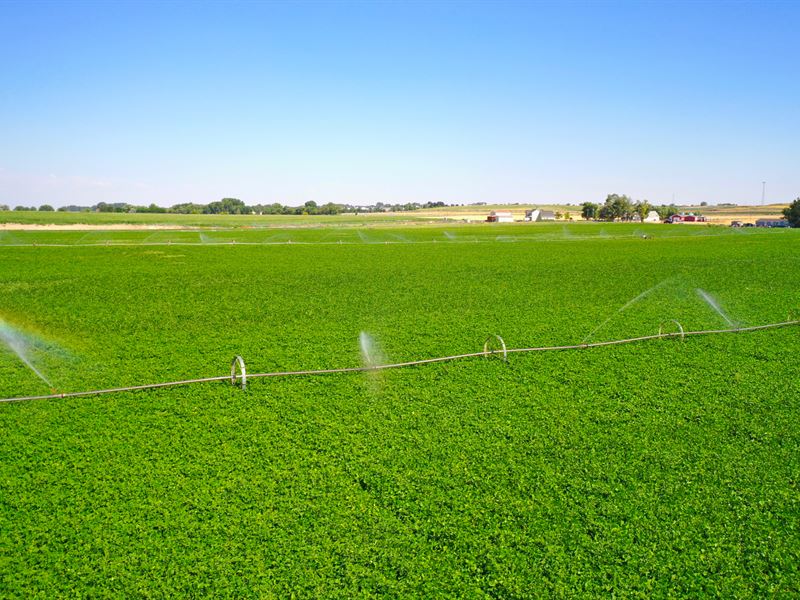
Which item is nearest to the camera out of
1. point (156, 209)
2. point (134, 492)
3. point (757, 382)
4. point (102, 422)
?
point (134, 492)

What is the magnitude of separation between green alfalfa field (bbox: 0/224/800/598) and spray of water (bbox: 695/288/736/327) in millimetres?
215

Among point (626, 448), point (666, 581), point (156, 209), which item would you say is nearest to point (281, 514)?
point (666, 581)

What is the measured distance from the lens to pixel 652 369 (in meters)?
7.39

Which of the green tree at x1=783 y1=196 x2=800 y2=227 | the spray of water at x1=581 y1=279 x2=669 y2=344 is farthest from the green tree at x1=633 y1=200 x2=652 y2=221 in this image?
the spray of water at x1=581 y1=279 x2=669 y2=344

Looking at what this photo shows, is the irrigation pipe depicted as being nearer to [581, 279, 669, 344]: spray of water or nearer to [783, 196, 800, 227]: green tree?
[581, 279, 669, 344]: spray of water

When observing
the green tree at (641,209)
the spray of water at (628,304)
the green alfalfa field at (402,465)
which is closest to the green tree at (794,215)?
the green tree at (641,209)

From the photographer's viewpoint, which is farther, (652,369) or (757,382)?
(652,369)

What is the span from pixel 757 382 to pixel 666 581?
4.60 metres

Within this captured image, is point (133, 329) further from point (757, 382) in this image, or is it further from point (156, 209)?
point (156, 209)

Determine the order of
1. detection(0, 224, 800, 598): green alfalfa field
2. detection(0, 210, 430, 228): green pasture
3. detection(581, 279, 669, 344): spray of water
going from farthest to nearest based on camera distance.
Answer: detection(0, 210, 430, 228): green pasture
detection(581, 279, 669, 344): spray of water
detection(0, 224, 800, 598): green alfalfa field

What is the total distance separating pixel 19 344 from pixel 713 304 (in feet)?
46.9

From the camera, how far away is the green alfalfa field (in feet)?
11.2

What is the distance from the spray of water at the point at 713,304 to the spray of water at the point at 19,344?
37.9 feet

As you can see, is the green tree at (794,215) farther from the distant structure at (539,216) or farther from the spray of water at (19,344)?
the spray of water at (19,344)
